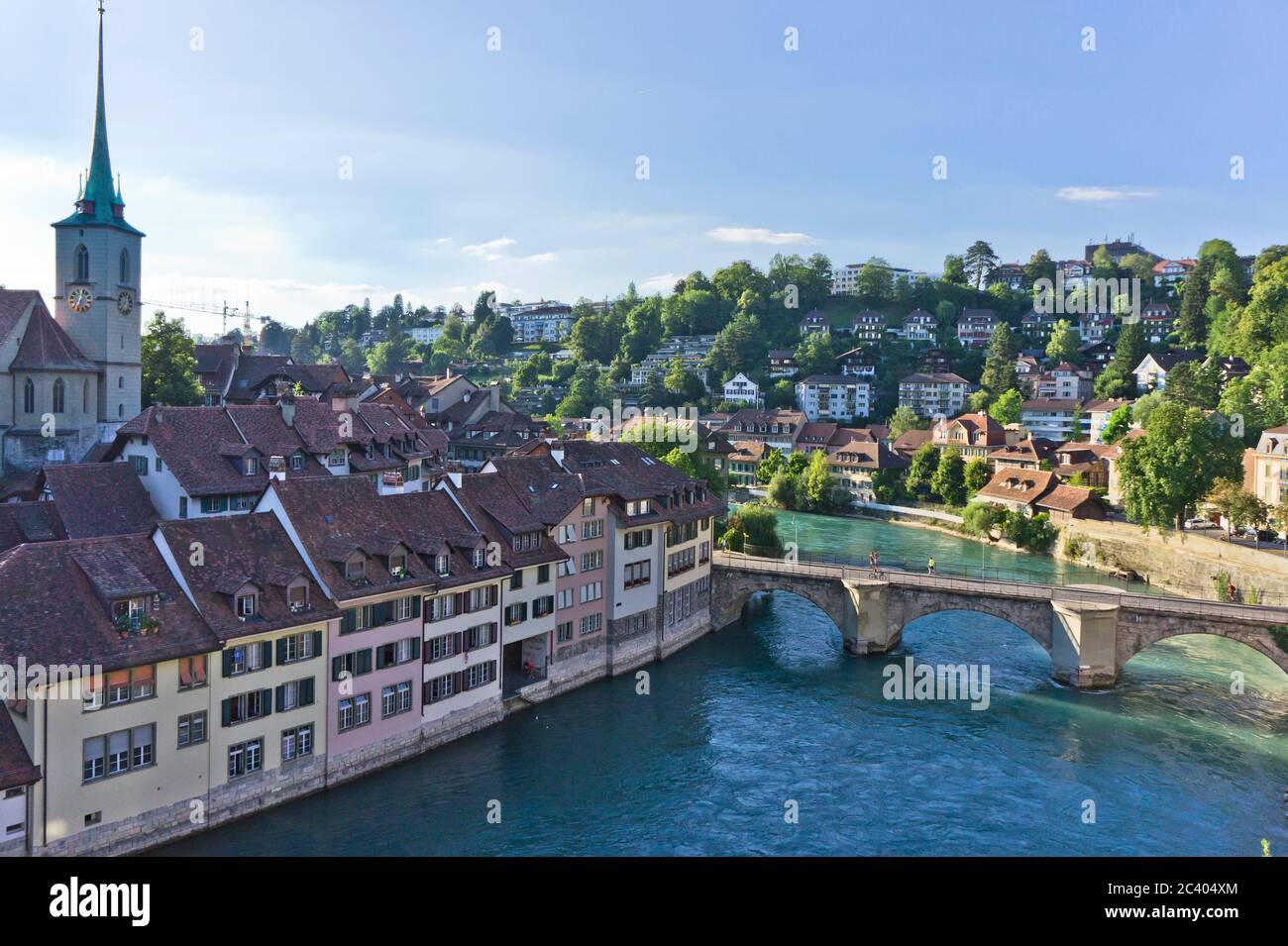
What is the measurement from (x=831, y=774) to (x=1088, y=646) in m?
17.0

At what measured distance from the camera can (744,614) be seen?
62.7 metres

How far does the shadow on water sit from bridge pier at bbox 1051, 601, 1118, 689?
103 centimetres

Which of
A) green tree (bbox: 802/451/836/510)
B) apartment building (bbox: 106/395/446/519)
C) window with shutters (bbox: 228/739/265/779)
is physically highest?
apartment building (bbox: 106/395/446/519)

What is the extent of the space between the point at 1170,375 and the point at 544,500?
279ft

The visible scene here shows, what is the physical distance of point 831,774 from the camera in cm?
3772

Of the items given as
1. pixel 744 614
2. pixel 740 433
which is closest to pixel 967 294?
pixel 740 433

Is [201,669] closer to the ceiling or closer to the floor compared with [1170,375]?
closer to the floor

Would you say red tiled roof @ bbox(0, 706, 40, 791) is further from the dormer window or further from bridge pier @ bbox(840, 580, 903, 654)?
bridge pier @ bbox(840, 580, 903, 654)

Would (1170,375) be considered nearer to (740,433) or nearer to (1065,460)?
(1065,460)

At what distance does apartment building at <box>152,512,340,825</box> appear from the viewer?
30219 millimetres

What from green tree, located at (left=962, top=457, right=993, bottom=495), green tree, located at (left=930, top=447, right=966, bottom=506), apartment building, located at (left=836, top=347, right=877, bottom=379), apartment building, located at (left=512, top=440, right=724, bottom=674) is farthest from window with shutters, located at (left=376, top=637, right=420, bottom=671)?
apartment building, located at (left=836, top=347, right=877, bottom=379)

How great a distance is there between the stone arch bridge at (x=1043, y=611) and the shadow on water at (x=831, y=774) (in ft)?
6.02

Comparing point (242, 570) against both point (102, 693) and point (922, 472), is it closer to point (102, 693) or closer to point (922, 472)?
point (102, 693)

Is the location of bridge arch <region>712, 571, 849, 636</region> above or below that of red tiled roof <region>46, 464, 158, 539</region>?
below
